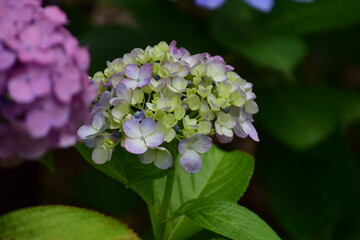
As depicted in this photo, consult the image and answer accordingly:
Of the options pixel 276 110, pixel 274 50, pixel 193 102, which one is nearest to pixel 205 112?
pixel 193 102

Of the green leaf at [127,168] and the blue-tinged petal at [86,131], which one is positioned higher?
the blue-tinged petal at [86,131]

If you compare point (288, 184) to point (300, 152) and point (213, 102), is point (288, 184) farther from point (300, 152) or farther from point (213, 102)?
point (213, 102)

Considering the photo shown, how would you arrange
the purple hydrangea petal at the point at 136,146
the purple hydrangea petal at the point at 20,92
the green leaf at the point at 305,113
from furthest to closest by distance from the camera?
the green leaf at the point at 305,113 < the purple hydrangea petal at the point at 136,146 < the purple hydrangea petal at the point at 20,92

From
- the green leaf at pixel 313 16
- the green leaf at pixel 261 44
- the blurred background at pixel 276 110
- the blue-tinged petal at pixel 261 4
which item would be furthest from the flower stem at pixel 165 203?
the green leaf at pixel 313 16

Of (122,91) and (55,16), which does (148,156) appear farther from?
(55,16)

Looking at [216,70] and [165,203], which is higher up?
[216,70]

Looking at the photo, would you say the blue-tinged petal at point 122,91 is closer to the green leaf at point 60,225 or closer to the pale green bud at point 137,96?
the pale green bud at point 137,96
